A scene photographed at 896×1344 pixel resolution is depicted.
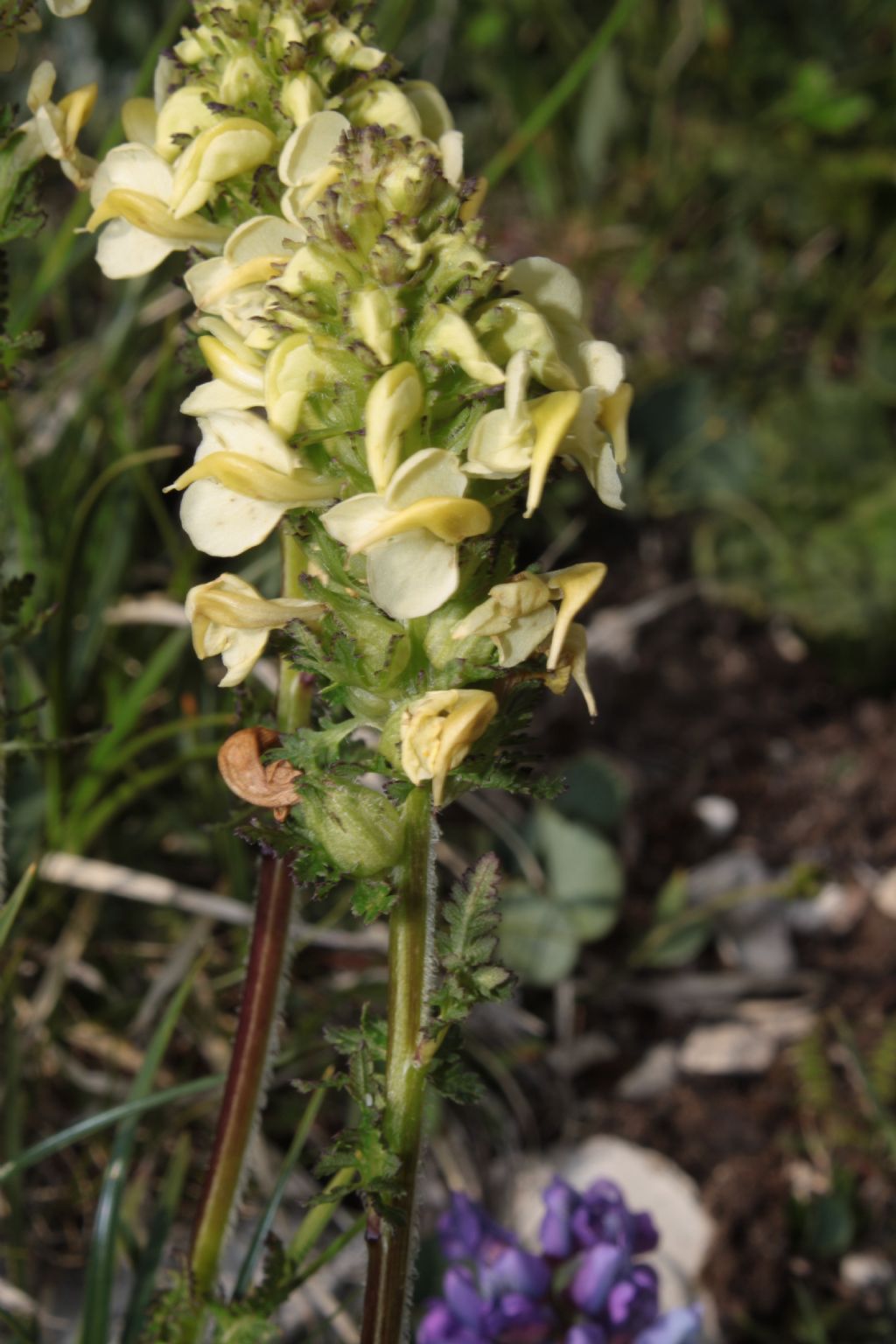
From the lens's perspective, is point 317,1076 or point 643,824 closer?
point 317,1076

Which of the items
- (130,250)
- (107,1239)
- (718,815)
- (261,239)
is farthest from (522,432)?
(718,815)

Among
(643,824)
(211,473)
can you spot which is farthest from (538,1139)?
(211,473)

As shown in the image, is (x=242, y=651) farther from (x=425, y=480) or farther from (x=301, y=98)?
(x=301, y=98)

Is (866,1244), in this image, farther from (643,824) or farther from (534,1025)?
(643,824)

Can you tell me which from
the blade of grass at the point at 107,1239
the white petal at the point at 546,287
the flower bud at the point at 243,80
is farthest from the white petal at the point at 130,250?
the blade of grass at the point at 107,1239

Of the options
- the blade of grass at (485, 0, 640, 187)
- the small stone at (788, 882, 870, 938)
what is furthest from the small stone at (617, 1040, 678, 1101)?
the blade of grass at (485, 0, 640, 187)

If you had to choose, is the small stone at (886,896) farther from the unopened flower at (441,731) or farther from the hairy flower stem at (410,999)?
the unopened flower at (441,731)

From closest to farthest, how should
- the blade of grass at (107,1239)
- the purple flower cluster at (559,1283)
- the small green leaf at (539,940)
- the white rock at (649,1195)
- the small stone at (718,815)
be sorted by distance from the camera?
the blade of grass at (107,1239) < the purple flower cluster at (559,1283) < the white rock at (649,1195) < the small green leaf at (539,940) < the small stone at (718,815)

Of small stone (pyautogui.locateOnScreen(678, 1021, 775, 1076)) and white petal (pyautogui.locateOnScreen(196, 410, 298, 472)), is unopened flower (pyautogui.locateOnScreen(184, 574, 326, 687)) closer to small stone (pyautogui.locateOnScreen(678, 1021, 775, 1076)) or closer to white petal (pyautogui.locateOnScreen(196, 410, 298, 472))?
white petal (pyautogui.locateOnScreen(196, 410, 298, 472))
